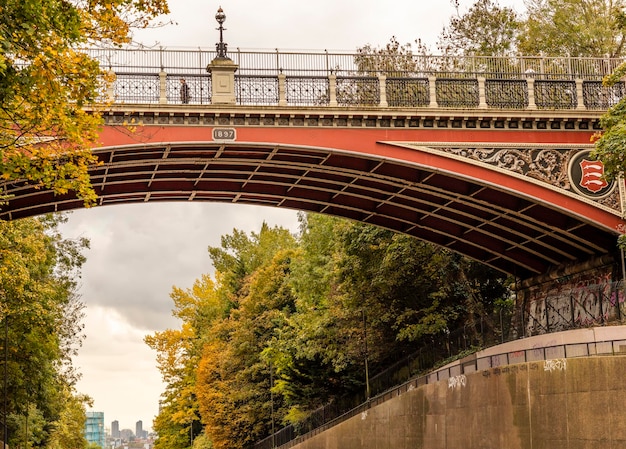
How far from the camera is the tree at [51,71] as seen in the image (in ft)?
58.7

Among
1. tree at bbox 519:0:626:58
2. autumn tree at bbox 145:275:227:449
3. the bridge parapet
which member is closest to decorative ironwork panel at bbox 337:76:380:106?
the bridge parapet

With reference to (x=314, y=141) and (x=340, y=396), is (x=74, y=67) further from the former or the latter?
(x=340, y=396)

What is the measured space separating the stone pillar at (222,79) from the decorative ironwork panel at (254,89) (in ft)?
0.93

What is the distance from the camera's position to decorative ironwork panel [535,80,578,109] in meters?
35.1

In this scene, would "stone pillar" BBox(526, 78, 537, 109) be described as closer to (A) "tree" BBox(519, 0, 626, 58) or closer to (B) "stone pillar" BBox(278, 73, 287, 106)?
(B) "stone pillar" BBox(278, 73, 287, 106)

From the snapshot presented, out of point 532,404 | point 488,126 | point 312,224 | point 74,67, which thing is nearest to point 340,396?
point 312,224

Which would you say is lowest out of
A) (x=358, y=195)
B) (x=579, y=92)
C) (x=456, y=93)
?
(x=358, y=195)

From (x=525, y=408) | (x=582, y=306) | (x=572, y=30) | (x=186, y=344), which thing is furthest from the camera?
(x=186, y=344)

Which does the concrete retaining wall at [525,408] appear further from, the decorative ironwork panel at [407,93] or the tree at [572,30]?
the tree at [572,30]

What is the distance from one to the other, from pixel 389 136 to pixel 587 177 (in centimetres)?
687

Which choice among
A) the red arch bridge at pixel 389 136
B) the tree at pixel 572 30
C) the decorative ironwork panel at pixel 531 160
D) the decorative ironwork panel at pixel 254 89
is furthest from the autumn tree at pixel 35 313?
the tree at pixel 572 30

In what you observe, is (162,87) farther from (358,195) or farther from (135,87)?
(358,195)

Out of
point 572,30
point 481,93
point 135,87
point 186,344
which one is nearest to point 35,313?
point 135,87

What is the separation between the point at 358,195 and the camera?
39812 millimetres
